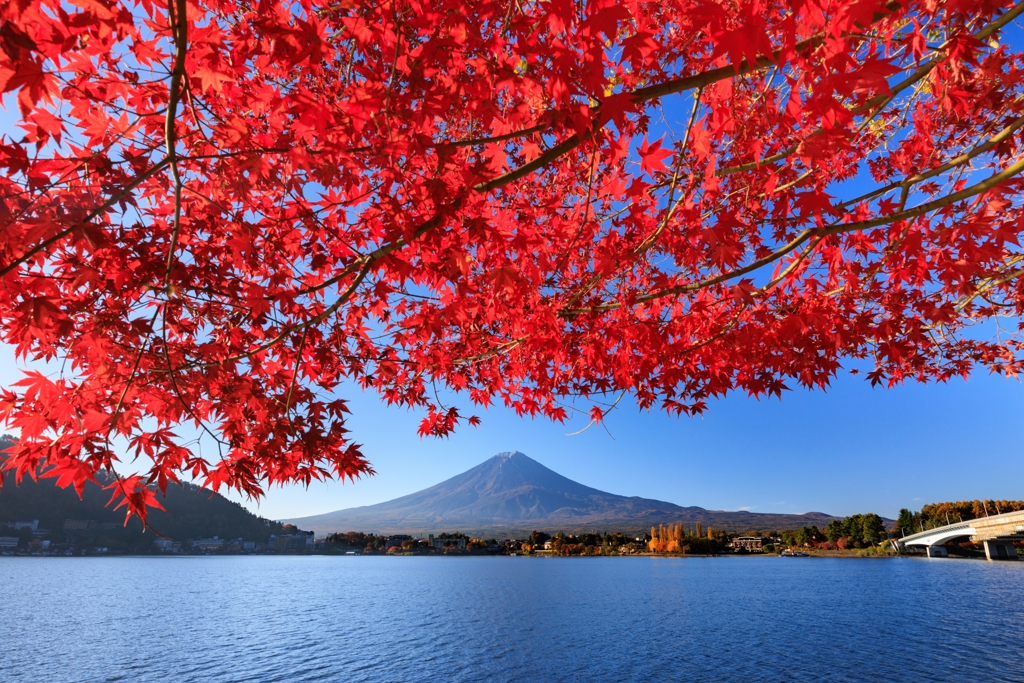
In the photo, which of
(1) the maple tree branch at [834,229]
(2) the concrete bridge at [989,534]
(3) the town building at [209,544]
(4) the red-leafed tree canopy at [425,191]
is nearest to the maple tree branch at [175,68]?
(4) the red-leafed tree canopy at [425,191]

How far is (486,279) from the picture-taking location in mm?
5512

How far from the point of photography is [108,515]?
125 m

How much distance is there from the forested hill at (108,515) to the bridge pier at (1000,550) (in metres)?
114

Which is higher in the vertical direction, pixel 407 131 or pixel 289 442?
pixel 407 131

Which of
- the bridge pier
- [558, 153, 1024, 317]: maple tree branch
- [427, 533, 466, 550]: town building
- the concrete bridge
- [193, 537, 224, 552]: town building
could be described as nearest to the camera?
[558, 153, 1024, 317]: maple tree branch

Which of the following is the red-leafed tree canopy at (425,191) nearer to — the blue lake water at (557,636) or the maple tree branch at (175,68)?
the maple tree branch at (175,68)

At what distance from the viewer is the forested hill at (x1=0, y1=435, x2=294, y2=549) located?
102 metres

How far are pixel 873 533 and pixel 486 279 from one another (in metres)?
109

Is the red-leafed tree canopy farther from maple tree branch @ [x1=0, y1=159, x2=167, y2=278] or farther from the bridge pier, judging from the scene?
the bridge pier

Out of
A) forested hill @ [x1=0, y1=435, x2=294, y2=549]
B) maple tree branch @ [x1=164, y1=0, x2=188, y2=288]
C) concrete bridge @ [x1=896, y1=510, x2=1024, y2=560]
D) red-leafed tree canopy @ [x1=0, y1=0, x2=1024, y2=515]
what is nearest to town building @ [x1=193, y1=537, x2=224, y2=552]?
forested hill @ [x1=0, y1=435, x2=294, y2=549]

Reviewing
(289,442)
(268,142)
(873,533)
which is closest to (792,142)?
(268,142)

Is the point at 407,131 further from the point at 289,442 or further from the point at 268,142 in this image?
the point at 289,442

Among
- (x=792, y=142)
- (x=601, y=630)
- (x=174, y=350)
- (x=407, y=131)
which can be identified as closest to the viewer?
(x=407, y=131)

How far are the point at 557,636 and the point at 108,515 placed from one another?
482 feet
